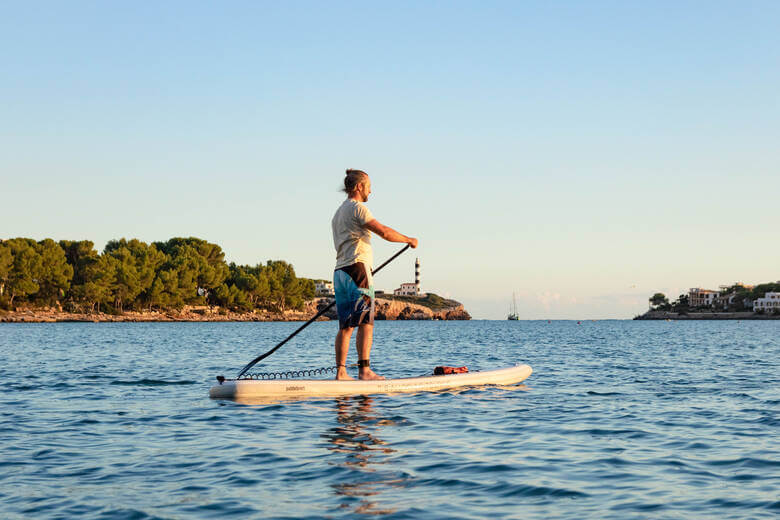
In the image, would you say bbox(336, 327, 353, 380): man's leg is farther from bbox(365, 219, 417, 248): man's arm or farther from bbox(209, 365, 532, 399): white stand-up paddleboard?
bbox(365, 219, 417, 248): man's arm

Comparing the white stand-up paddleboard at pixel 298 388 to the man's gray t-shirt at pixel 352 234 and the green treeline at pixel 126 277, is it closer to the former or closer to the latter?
the man's gray t-shirt at pixel 352 234

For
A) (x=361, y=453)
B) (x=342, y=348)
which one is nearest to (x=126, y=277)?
Answer: (x=342, y=348)

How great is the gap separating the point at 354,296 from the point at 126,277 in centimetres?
12336

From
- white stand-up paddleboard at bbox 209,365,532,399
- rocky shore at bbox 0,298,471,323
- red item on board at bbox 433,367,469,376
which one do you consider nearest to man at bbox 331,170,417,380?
white stand-up paddleboard at bbox 209,365,532,399

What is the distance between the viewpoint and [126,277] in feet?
415

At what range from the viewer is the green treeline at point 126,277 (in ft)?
380

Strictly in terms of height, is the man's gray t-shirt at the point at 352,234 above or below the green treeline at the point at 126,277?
below

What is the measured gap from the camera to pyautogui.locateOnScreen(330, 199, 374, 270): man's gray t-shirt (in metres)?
11.3

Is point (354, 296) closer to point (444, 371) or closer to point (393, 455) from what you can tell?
point (444, 371)

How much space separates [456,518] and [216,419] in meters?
5.50

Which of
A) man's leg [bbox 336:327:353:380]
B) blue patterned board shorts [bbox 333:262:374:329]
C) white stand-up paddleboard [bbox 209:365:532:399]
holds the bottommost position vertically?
white stand-up paddleboard [bbox 209:365:532:399]

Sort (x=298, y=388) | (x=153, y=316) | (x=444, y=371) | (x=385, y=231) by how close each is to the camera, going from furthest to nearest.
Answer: (x=153, y=316)
(x=444, y=371)
(x=298, y=388)
(x=385, y=231)

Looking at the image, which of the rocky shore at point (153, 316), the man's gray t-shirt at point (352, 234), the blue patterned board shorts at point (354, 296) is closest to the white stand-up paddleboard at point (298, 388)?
the blue patterned board shorts at point (354, 296)

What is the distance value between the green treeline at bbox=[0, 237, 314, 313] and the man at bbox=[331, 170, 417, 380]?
376 ft
